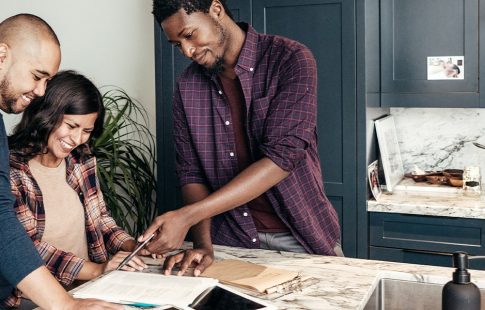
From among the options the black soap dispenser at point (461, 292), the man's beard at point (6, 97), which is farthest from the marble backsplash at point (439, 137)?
the man's beard at point (6, 97)

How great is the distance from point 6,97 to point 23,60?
113mm

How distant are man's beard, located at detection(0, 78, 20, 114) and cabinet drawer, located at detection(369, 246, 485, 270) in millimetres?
1948

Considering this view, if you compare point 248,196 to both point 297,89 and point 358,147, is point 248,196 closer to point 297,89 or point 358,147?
point 297,89

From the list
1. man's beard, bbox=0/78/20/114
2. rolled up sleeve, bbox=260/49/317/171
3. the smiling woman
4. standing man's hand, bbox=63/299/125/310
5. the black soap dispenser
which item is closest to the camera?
the black soap dispenser

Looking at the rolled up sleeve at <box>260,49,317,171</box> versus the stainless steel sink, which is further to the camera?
the rolled up sleeve at <box>260,49,317,171</box>

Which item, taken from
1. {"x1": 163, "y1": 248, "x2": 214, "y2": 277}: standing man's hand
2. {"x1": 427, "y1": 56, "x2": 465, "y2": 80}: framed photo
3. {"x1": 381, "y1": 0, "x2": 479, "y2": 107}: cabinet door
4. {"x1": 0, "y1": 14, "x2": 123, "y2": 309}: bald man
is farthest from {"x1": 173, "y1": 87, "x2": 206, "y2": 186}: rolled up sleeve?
{"x1": 427, "y1": 56, "x2": 465, "y2": 80}: framed photo

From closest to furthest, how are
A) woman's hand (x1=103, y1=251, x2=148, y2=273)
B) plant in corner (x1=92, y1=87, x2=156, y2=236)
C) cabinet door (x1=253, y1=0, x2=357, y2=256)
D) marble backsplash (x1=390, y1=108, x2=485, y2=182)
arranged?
woman's hand (x1=103, y1=251, x2=148, y2=273) → cabinet door (x1=253, y1=0, x2=357, y2=256) → plant in corner (x1=92, y1=87, x2=156, y2=236) → marble backsplash (x1=390, y1=108, x2=485, y2=182)

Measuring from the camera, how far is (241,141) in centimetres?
226

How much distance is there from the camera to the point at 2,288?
6.75ft

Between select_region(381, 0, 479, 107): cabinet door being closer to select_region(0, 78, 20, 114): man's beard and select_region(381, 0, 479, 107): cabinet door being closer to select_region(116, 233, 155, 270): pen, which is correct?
select_region(116, 233, 155, 270): pen

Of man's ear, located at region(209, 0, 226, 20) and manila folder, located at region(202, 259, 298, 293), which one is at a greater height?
man's ear, located at region(209, 0, 226, 20)

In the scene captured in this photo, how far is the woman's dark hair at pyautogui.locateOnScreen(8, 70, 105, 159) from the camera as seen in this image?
2.30 m

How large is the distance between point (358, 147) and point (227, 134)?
1076 millimetres

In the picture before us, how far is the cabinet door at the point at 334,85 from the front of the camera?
3141 millimetres
